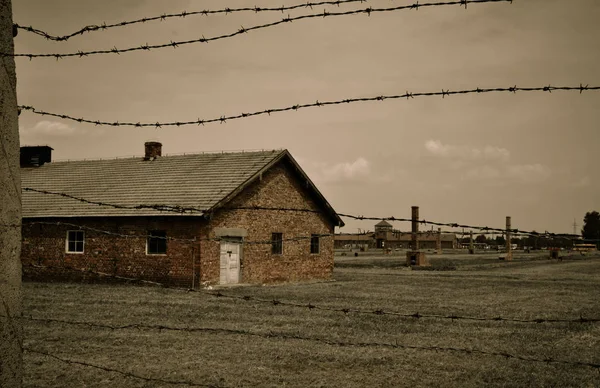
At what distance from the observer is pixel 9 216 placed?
11.9 ft

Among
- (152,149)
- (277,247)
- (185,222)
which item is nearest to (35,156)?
(152,149)

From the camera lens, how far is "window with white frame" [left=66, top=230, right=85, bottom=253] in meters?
22.4

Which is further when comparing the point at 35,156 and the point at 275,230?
the point at 35,156

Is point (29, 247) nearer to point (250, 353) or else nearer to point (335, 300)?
point (335, 300)

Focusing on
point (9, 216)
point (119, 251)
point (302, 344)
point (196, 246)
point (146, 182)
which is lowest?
point (302, 344)

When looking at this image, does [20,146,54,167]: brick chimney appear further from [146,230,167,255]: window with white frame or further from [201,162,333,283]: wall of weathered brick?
[201,162,333,283]: wall of weathered brick

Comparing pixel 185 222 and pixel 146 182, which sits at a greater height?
pixel 146 182

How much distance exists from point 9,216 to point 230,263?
1791 cm

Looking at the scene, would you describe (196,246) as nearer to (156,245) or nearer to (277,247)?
(156,245)

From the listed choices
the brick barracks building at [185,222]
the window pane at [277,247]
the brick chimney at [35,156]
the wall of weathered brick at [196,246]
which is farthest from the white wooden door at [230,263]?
the brick chimney at [35,156]

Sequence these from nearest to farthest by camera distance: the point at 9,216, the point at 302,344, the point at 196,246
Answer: the point at 9,216 < the point at 302,344 < the point at 196,246

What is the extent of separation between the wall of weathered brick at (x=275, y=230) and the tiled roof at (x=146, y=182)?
857 millimetres

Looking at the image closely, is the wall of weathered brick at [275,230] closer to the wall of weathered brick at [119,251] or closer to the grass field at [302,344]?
the wall of weathered brick at [119,251]

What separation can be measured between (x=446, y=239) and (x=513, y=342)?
327ft
